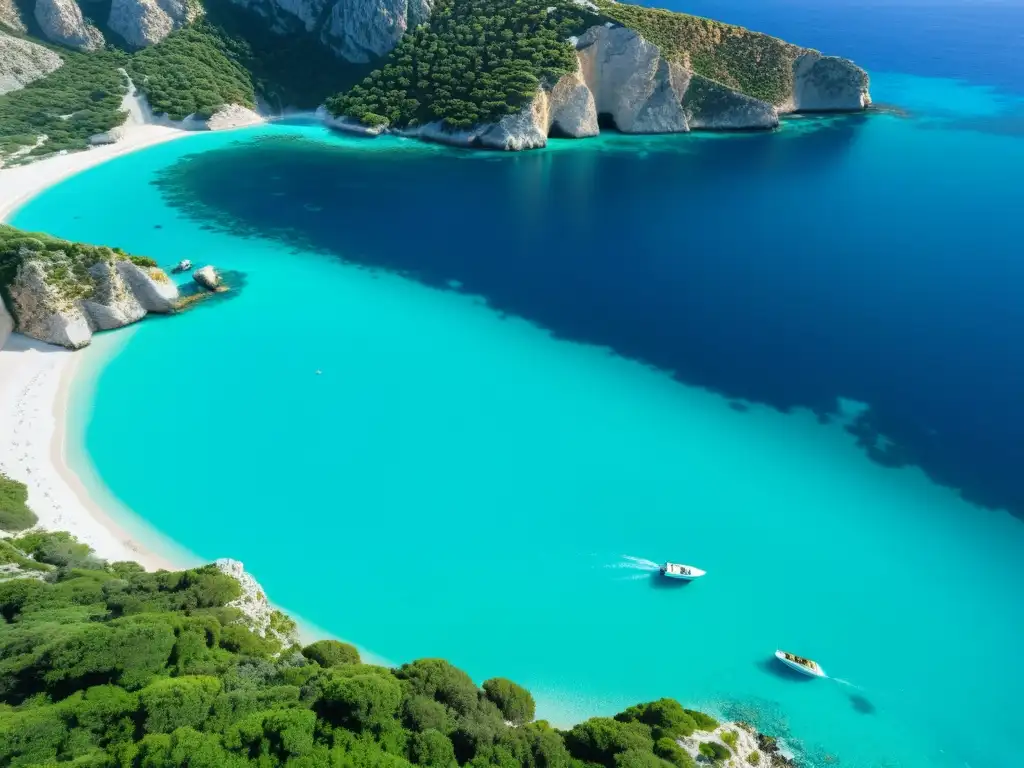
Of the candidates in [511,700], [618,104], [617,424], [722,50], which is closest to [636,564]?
[511,700]

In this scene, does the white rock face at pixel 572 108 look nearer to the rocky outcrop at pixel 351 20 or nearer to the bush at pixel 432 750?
the rocky outcrop at pixel 351 20

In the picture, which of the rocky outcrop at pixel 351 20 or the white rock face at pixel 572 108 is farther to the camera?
the rocky outcrop at pixel 351 20

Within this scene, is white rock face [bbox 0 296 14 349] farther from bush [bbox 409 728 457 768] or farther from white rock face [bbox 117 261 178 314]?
bush [bbox 409 728 457 768]

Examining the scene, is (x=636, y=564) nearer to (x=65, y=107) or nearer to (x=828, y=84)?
(x=828, y=84)

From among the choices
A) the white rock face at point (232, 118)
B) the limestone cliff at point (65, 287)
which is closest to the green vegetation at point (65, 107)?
the white rock face at point (232, 118)

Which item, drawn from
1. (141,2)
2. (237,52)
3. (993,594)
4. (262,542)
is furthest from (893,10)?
(262,542)

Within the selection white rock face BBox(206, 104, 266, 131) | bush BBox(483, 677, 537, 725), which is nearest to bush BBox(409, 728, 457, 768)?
bush BBox(483, 677, 537, 725)
